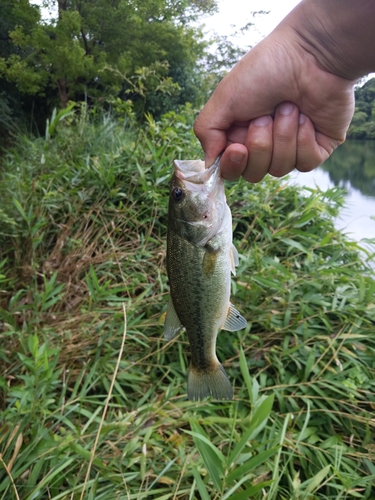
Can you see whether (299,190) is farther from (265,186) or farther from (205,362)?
(205,362)

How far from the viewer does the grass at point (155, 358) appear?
1869mm

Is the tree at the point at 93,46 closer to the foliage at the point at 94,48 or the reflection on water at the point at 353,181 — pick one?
the foliage at the point at 94,48

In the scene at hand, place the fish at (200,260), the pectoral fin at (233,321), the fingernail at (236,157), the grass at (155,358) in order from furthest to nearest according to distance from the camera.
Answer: the grass at (155,358), the pectoral fin at (233,321), the fish at (200,260), the fingernail at (236,157)

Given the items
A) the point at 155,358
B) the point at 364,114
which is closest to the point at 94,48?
the point at 364,114

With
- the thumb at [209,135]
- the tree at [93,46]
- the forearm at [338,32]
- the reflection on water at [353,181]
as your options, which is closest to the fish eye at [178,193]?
the thumb at [209,135]

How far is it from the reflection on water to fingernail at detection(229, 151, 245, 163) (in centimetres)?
315

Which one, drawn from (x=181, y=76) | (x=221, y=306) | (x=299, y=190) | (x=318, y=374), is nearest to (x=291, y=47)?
(x=221, y=306)

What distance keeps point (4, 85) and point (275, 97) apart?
13.2 meters

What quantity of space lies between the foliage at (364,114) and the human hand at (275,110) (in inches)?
421

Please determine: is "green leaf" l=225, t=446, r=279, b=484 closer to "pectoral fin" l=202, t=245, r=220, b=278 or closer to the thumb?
"pectoral fin" l=202, t=245, r=220, b=278

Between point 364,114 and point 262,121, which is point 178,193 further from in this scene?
point 364,114

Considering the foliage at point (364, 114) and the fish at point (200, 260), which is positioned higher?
the fish at point (200, 260)

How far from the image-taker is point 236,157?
1.53 m

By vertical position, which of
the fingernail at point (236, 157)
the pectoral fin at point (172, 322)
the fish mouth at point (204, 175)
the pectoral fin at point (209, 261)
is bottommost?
the pectoral fin at point (172, 322)
